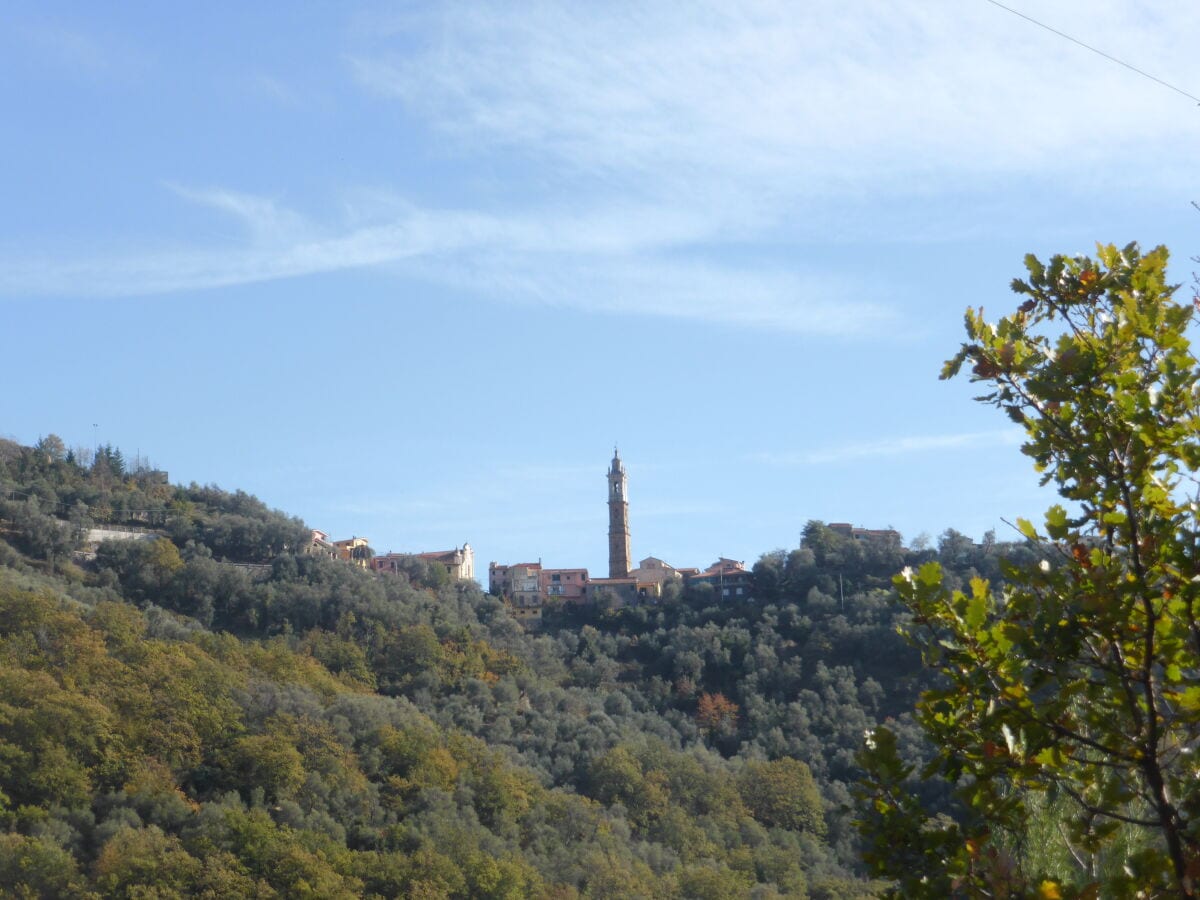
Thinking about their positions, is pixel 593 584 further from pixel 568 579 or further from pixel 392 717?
pixel 392 717

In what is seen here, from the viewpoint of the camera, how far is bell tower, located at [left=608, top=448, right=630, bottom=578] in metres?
75.4

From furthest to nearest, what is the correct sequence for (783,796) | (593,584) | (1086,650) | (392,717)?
(593,584), (783,796), (392,717), (1086,650)

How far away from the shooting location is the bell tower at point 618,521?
75375 millimetres

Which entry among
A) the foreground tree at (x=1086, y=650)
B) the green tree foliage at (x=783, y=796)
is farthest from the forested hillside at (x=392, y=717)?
the foreground tree at (x=1086, y=650)

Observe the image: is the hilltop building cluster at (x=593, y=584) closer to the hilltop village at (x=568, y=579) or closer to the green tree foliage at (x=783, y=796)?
the hilltop village at (x=568, y=579)

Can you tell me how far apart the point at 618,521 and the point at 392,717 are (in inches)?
1489

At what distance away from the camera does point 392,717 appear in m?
40.3

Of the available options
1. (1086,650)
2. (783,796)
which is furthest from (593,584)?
(1086,650)

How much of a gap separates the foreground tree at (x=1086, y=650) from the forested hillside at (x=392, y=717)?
14498mm

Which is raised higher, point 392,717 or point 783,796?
point 392,717

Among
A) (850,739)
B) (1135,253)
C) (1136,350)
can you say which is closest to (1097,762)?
(1136,350)

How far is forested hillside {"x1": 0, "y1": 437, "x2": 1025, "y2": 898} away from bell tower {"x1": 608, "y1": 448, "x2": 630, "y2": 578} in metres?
11.7

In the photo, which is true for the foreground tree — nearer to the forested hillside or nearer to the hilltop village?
the forested hillside

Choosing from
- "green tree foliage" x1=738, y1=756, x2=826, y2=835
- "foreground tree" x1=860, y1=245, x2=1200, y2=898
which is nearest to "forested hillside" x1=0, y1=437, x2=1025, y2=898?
"green tree foliage" x1=738, y1=756, x2=826, y2=835
